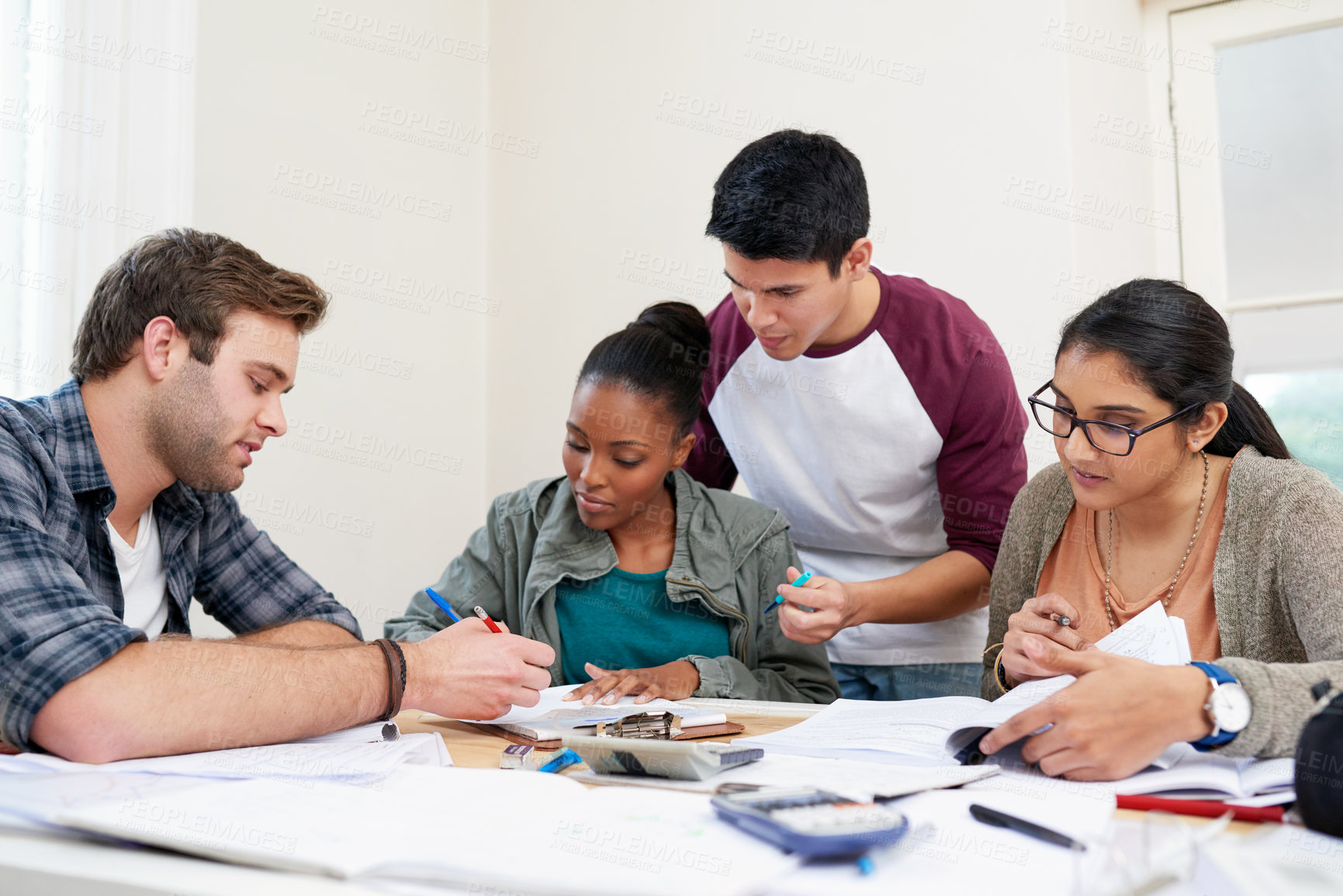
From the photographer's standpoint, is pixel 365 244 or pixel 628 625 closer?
pixel 628 625

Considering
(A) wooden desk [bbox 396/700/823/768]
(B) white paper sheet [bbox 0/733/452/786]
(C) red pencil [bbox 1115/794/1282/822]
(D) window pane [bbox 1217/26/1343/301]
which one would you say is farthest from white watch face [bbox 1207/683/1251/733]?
(D) window pane [bbox 1217/26/1343/301]

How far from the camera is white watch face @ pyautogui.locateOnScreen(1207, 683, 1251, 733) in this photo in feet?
3.05

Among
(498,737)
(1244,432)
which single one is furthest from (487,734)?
(1244,432)

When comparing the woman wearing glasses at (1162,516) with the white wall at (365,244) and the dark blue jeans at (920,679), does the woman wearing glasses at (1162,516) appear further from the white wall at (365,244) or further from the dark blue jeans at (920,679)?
the white wall at (365,244)

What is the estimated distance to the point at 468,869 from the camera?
2.15ft

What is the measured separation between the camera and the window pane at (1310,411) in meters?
2.47

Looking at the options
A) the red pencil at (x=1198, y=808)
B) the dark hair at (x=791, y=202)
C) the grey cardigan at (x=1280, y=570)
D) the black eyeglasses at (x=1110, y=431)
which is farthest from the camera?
the dark hair at (x=791, y=202)

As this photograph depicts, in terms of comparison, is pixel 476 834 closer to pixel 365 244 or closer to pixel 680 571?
pixel 680 571

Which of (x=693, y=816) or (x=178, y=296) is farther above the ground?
(x=178, y=296)

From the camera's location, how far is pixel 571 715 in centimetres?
128

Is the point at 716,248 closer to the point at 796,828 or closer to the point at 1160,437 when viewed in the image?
the point at 1160,437

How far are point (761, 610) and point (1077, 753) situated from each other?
2.96 feet

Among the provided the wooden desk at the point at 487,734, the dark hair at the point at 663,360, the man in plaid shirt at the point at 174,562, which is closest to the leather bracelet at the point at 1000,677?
the wooden desk at the point at 487,734

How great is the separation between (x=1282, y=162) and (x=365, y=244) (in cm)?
240
